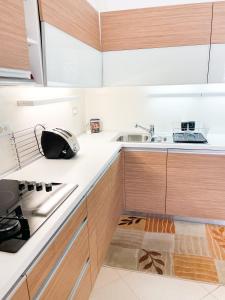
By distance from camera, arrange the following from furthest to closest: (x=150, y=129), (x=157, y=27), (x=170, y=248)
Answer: (x=150, y=129) → (x=157, y=27) → (x=170, y=248)

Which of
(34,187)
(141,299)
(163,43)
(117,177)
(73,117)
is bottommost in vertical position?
(141,299)

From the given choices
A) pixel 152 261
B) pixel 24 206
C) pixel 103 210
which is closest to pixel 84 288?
pixel 103 210

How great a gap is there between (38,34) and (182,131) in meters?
1.79

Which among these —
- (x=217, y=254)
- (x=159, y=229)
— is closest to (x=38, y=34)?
(x=159, y=229)

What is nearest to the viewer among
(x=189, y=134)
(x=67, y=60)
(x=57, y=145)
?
(x=67, y=60)

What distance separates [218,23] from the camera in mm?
2096

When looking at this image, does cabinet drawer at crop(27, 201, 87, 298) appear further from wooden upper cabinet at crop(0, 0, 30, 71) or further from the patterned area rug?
the patterned area rug

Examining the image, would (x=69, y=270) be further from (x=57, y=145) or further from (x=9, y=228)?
(x=57, y=145)

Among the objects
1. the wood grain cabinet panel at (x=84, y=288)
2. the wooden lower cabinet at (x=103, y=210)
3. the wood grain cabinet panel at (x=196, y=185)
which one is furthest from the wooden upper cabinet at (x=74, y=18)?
the wood grain cabinet panel at (x=84, y=288)

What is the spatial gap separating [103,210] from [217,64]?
1.68 meters

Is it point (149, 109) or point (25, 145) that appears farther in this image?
point (149, 109)

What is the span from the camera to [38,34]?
136 cm

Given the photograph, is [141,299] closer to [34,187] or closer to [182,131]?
[34,187]

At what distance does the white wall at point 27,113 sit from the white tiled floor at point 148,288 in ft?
3.61
